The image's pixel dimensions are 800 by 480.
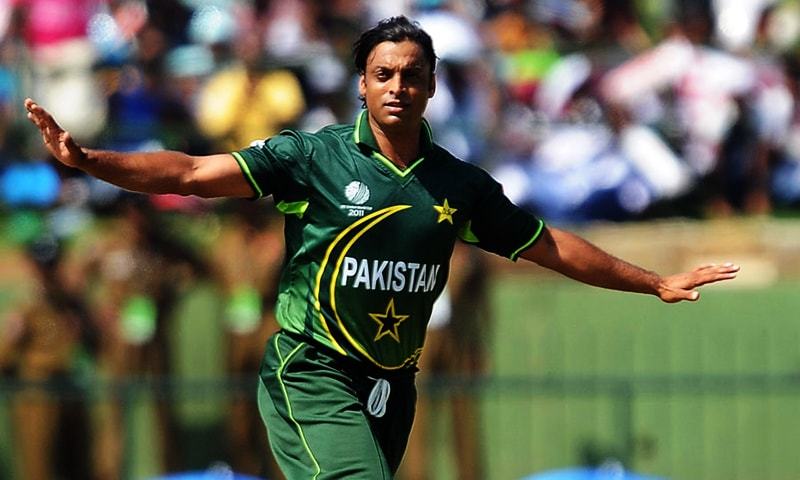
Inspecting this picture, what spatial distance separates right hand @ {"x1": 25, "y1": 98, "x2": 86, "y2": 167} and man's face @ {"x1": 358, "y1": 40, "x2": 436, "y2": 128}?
117 centimetres

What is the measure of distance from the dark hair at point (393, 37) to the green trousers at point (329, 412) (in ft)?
3.77

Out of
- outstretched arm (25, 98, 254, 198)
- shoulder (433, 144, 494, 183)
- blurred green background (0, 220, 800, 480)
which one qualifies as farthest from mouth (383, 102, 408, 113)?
blurred green background (0, 220, 800, 480)

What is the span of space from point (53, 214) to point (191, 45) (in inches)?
65.7

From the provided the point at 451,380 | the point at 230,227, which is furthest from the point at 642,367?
the point at 230,227

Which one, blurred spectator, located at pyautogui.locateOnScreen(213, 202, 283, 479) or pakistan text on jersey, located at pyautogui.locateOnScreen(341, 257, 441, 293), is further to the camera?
blurred spectator, located at pyautogui.locateOnScreen(213, 202, 283, 479)

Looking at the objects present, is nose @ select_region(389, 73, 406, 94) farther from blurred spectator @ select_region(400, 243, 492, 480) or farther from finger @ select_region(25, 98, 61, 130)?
blurred spectator @ select_region(400, 243, 492, 480)

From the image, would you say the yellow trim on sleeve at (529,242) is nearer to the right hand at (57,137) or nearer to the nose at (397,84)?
the nose at (397,84)

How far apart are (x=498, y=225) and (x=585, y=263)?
44cm

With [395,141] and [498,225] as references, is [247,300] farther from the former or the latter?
[395,141]

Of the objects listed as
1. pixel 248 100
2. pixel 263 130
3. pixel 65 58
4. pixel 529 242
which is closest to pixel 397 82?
pixel 529 242

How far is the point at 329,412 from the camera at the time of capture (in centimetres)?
599

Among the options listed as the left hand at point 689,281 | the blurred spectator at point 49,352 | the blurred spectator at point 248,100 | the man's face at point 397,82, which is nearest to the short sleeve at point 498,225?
the man's face at point 397,82

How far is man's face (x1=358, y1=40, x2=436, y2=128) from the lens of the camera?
596 centimetres

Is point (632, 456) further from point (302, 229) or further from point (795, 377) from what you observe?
point (302, 229)
